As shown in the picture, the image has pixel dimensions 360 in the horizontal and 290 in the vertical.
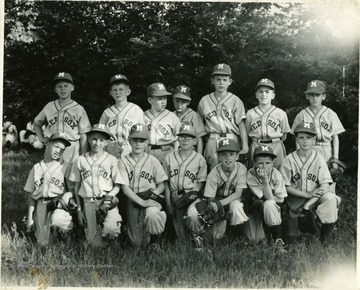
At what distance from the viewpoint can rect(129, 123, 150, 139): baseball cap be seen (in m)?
4.97

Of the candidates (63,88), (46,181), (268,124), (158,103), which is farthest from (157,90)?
(46,181)

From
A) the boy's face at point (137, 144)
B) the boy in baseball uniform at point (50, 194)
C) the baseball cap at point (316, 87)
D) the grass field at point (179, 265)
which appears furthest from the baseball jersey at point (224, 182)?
the boy in baseball uniform at point (50, 194)

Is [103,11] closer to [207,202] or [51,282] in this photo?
[207,202]

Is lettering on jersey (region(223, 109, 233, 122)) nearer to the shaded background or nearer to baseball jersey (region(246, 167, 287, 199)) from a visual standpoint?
the shaded background

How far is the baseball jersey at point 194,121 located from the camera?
5559 millimetres

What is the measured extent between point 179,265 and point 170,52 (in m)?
2.47

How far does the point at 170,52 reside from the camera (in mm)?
5828

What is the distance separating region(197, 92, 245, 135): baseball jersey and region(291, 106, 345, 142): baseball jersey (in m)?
0.61

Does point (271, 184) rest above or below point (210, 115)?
below

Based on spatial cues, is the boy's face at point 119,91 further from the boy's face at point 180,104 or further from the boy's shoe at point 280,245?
the boy's shoe at point 280,245

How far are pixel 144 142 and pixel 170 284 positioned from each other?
4.59 ft

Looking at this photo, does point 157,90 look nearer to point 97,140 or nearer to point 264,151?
point 97,140

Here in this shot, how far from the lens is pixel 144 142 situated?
5.07 metres

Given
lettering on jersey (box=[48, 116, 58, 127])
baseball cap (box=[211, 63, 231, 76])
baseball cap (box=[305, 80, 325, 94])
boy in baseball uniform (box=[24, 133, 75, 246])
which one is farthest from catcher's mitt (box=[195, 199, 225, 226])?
lettering on jersey (box=[48, 116, 58, 127])
